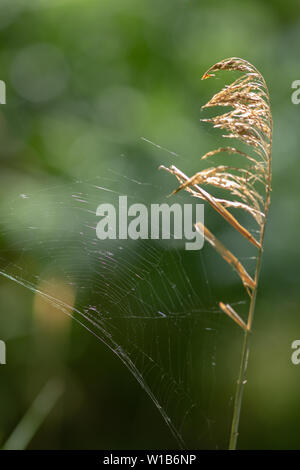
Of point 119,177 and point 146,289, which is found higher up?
point 119,177

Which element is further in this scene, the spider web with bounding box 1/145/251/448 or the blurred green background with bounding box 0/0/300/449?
the blurred green background with bounding box 0/0/300/449

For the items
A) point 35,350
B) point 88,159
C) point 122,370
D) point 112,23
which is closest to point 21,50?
point 112,23

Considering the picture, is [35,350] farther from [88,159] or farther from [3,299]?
[88,159]

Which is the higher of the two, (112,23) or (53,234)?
(112,23)

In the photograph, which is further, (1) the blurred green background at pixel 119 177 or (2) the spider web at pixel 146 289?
(1) the blurred green background at pixel 119 177
